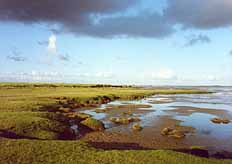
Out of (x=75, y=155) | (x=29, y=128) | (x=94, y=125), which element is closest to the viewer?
(x=75, y=155)

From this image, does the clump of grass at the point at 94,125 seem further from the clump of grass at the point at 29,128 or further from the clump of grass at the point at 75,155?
the clump of grass at the point at 75,155

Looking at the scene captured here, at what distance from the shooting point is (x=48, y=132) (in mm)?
29672

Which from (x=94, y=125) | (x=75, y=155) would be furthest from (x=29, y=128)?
(x=75, y=155)

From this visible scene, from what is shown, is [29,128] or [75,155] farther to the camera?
[29,128]

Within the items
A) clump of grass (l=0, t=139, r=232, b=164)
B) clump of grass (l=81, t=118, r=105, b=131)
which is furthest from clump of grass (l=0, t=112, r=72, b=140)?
clump of grass (l=0, t=139, r=232, b=164)

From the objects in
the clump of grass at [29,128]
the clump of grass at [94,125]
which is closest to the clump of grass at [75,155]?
the clump of grass at [29,128]

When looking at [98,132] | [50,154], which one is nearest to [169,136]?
[98,132]

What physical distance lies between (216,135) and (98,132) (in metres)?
15.7

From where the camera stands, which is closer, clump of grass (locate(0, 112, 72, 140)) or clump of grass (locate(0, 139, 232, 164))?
clump of grass (locate(0, 139, 232, 164))

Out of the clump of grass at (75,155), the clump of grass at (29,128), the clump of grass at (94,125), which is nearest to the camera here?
the clump of grass at (75,155)

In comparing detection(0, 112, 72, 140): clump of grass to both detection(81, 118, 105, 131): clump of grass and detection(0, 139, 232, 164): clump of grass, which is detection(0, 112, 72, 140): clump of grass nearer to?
detection(81, 118, 105, 131): clump of grass

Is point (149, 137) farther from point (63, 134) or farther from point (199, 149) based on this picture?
point (63, 134)

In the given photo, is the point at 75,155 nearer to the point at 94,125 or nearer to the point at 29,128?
the point at 29,128

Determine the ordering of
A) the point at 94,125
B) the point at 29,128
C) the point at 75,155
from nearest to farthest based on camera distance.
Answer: the point at 75,155 → the point at 29,128 → the point at 94,125
